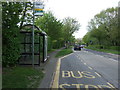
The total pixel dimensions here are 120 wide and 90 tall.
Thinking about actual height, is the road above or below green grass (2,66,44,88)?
below

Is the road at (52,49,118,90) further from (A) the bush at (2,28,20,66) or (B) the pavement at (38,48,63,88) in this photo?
(A) the bush at (2,28,20,66)

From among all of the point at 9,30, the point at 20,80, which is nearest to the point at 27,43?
the point at 9,30

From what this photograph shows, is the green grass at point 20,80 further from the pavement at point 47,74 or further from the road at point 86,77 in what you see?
the road at point 86,77

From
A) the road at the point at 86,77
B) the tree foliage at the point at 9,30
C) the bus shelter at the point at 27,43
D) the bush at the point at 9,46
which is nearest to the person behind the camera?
the road at the point at 86,77

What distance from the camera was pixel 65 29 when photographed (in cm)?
5159

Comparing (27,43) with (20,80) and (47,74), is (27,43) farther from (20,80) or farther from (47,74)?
(20,80)

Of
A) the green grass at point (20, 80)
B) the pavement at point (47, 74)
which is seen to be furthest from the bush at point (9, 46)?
the pavement at point (47, 74)

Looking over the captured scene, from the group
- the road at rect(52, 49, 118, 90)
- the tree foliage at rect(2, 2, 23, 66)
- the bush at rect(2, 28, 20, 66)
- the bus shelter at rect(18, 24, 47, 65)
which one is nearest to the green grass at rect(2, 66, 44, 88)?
the road at rect(52, 49, 118, 90)

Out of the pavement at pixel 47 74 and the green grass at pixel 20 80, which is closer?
the green grass at pixel 20 80

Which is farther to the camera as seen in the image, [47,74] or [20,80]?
[47,74]

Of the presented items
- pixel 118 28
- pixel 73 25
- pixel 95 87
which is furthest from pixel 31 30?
pixel 73 25

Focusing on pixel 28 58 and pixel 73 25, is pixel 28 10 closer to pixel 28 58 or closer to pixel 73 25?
pixel 28 58

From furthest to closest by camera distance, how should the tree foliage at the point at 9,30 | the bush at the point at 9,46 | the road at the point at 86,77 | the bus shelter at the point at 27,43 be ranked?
the bus shelter at the point at 27,43 < the bush at the point at 9,46 < the tree foliage at the point at 9,30 < the road at the point at 86,77

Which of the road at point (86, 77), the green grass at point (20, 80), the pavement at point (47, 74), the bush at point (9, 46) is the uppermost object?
the bush at point (9, 46)
